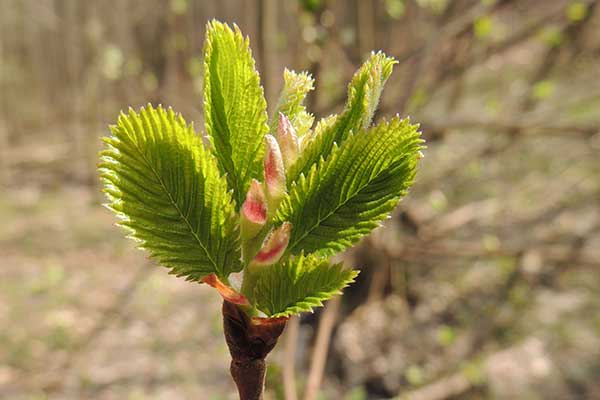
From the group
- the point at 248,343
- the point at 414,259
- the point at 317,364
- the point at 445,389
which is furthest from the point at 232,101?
the point at 414,259

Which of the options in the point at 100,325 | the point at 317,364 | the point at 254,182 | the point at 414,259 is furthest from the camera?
the point at 100,325

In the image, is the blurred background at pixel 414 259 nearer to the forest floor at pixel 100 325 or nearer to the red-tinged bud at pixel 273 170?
the forest floor at pixel 100 325

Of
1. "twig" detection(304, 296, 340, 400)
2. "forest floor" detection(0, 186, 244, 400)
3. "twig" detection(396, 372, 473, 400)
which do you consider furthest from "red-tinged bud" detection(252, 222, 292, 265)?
"forest floor" detection(0, 186, 244, 400)

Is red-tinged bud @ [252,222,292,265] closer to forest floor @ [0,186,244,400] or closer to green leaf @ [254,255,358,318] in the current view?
green leaf @ [254,255,358,318]

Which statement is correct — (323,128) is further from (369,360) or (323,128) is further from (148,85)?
(148,85)

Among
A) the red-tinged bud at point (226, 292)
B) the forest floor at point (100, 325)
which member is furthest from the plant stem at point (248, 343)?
the forest floor at point (100, 325)

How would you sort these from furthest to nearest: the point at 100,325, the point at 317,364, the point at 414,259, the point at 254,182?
the point at 100,325, the point at 414,259, the point at 317,364, the point at 254,182

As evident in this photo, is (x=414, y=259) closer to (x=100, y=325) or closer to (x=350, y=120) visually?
(x=100, y=325)
